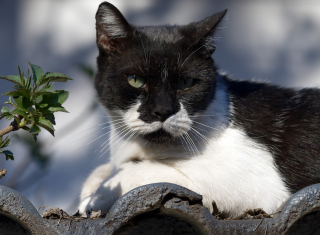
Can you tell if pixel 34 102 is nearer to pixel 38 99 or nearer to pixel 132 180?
pixel 38 99

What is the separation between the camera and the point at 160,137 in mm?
1661

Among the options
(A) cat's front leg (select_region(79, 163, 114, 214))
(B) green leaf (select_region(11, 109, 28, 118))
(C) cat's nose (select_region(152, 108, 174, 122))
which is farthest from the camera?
(A) cat's front leg (select_region(79, 163, 114, 214))

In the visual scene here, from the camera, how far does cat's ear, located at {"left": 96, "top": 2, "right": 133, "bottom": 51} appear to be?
183 cm

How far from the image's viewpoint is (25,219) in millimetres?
956

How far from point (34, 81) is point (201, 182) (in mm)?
784

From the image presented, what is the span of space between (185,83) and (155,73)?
7.2 inches

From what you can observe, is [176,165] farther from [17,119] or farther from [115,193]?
[17,119]

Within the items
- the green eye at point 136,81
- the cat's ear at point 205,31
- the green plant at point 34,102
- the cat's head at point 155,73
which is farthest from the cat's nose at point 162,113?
the green plant at point 34,102

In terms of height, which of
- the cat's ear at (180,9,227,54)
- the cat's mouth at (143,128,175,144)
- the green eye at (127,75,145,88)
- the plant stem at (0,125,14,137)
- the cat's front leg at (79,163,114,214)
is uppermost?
the cat's ear at (180,9,227,54)

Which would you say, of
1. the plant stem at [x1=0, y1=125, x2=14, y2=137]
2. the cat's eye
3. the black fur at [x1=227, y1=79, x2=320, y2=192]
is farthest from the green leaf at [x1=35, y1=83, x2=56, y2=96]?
the black fur at [x1=227, y1=79, x2=320, y2=192]

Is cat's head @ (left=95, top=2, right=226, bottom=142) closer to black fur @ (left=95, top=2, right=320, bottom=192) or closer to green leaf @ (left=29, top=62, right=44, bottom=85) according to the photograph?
black fur @ (left=95, top=2, right=320, bottom=192)

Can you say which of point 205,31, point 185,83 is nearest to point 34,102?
point 185,83

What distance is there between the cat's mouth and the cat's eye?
0.76 ft

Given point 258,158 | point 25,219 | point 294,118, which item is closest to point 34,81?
point 25,219
